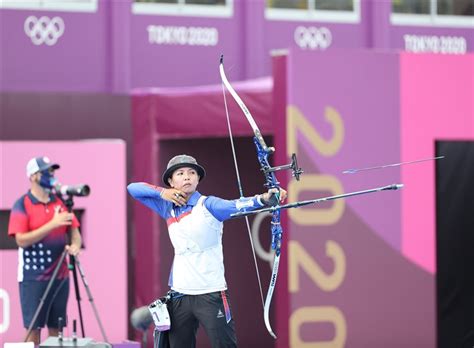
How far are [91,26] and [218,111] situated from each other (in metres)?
3.66

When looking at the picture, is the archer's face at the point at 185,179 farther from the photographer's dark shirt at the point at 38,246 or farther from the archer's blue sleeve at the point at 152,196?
the photographer's dark shirt at the point at 38,246

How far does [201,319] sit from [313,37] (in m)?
8.66

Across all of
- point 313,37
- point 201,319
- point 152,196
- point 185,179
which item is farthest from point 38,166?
point 313,37

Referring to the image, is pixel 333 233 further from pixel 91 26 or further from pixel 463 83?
pixel 91 26

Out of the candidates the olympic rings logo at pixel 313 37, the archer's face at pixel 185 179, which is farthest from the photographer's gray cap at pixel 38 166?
the olympic rings logo at pixel 313 37

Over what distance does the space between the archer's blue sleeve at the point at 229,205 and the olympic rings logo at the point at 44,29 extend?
23.8 ft

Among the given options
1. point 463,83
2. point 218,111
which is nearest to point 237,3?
point 218,111

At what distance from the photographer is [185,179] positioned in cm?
638

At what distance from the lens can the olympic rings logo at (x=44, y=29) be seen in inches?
511

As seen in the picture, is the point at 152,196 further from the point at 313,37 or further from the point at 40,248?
the point at 313,37

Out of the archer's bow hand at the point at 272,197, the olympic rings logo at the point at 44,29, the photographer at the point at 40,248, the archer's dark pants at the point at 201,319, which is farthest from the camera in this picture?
the olympic rings logo at the point at 44,29

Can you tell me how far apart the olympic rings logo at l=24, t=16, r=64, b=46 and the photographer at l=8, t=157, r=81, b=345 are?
209 inches

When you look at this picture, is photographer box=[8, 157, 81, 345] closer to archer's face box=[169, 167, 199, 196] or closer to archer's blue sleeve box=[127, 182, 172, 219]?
archer's blue sleeve box=[127, 182, 172, 219]

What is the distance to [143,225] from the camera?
10.9m
